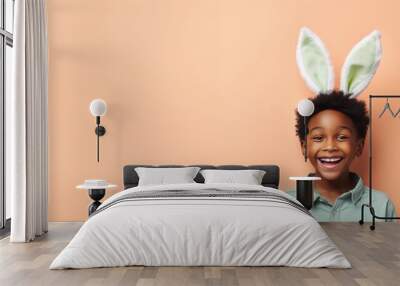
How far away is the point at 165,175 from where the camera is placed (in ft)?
20.9

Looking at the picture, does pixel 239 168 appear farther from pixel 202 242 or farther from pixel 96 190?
pixel 202 242

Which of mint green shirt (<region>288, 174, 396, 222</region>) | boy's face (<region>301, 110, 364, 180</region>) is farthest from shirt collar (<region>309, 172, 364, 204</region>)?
boy's face (<region>301, 110, 364, 180</region>)

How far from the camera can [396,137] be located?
691cm

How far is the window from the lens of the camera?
19.8 ft

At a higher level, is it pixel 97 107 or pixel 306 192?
pixel 97 107

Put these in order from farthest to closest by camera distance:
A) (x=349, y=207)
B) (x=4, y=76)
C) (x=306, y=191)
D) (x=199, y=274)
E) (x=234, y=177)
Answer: (x=349, y=207) < (x=306, y=191) < (x=234, y=177) < (x=4, y=76) < (x=199, y=274)

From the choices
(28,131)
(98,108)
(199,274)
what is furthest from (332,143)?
(28,131)

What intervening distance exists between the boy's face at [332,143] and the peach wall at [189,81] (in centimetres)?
24

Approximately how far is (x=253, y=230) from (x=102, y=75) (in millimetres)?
3476

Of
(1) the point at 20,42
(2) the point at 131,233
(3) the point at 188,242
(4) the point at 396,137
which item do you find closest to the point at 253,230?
(3) the point at 188,242

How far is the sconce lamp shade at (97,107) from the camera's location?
657 cm

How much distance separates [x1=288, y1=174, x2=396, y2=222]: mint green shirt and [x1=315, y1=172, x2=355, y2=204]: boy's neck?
5 centimetres

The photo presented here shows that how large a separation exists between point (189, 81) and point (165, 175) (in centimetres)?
131

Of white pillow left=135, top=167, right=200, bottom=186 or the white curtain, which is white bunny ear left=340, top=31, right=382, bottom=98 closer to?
white pillow left=135, top=167, right=200, bottom=186
